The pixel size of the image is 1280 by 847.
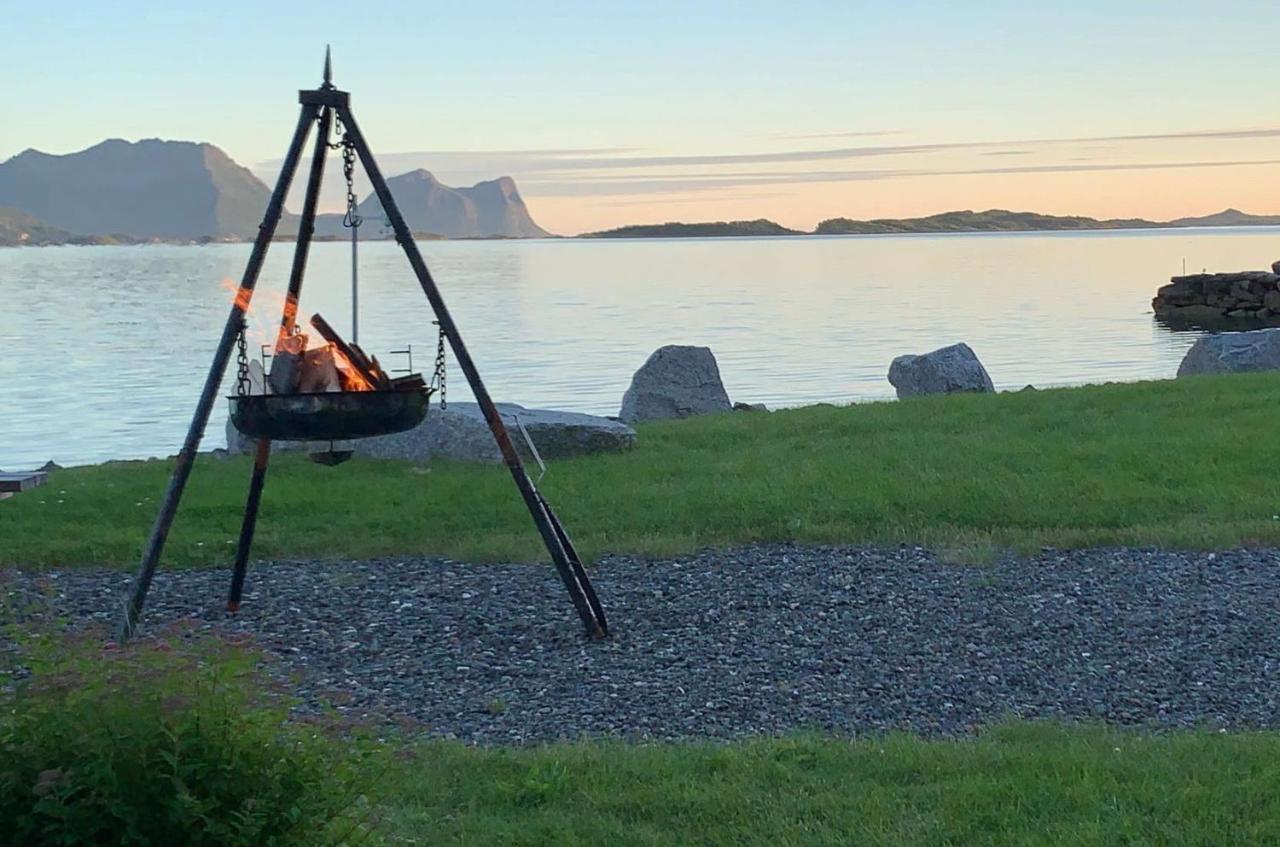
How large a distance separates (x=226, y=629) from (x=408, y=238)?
Result: 2454mm

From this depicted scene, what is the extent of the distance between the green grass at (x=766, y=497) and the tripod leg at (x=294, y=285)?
51.6 inches

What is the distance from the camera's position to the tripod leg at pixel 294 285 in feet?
26.5

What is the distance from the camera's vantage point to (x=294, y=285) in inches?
339

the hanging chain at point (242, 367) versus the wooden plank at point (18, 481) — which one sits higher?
the hanging chain at point (242, 367)

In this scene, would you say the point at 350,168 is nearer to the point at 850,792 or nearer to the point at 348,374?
the point at 348,374

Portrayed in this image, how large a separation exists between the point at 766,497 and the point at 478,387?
159 inches

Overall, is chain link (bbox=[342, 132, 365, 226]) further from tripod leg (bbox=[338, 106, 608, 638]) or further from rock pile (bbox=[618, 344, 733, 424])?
rock pile (bbox=[618, 344, 733, 424])

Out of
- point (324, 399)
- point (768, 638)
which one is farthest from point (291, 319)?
point (768, 638)

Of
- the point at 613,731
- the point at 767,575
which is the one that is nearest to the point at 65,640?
the point at 613,731

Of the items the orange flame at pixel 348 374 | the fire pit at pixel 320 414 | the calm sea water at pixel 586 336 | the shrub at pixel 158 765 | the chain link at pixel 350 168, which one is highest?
the chain link at pixel 350 168

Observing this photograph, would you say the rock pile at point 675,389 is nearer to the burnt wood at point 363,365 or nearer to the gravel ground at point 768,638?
the gravel ground at point 768,638

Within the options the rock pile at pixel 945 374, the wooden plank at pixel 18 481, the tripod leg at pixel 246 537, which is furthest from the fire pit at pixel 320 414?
the rock pile at pixel 945 374

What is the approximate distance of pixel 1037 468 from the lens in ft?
40.5

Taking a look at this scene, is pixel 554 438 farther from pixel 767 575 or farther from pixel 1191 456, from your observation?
pixel 1191 456
